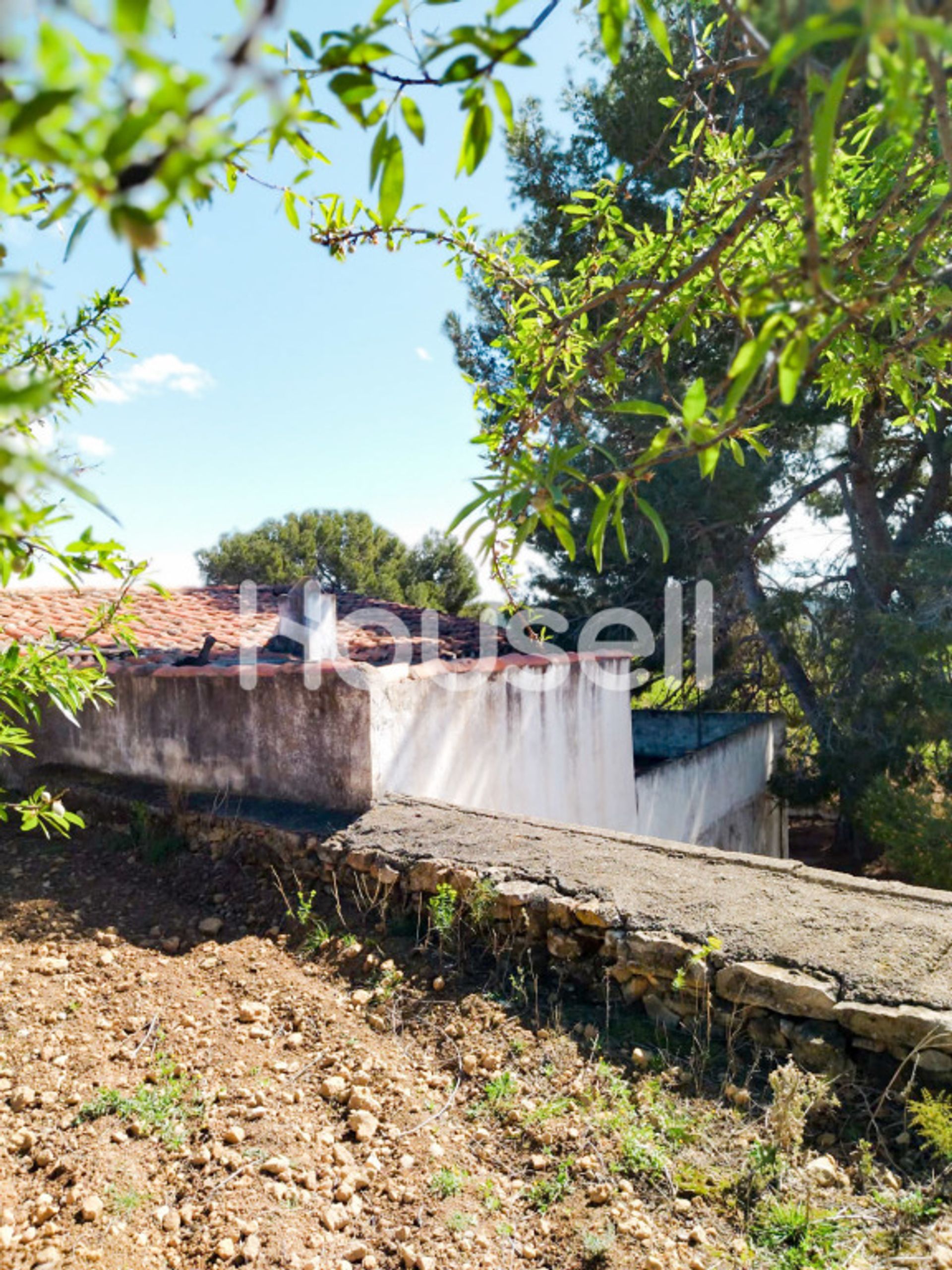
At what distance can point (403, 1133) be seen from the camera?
3131 millimetres

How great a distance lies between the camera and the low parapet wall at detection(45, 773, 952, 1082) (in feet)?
10.6

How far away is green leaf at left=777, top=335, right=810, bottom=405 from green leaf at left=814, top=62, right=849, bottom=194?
21 cm

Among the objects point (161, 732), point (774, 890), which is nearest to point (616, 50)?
point (774, 890)

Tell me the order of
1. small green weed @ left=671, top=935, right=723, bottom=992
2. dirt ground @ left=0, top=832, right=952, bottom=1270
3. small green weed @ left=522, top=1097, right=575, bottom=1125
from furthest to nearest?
small green weed @ left=671, top=935, right=723, bottom=992 → small green weed @ left=522, top=1097, right=575, bottom=1125 → dirt ground @ left=0, top=832, right=952, bottom=1270

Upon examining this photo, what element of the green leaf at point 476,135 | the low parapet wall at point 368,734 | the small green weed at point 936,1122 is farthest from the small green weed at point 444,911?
the green leaf at point 476,135

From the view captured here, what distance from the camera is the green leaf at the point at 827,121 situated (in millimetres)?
957

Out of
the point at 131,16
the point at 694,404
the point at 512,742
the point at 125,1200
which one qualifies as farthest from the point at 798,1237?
the point at 512,742

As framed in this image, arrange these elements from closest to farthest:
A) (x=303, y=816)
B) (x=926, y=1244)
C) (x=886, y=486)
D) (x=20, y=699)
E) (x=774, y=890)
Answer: (x=926, y=1244), (x=20, y=699), (x=774, y=890), (x=303, y=816), (x=886, y=486)

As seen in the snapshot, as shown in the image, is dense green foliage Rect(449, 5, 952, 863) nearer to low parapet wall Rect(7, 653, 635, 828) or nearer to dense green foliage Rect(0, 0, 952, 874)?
dense green foliage Rect(0, 0, 952, 874)

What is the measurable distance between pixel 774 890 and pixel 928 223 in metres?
3.22

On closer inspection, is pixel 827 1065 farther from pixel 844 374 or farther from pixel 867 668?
pixel 867 668

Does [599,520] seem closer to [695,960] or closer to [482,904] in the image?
[695,960]

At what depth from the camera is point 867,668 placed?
11.6 m

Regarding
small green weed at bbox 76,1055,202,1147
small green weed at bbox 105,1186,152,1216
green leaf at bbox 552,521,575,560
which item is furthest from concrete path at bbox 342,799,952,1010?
green leaf at bbox 552,521,575,560
